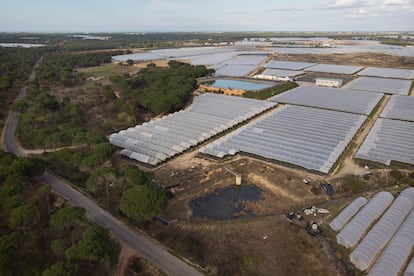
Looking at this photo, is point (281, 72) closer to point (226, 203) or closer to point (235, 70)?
point (235, 70)

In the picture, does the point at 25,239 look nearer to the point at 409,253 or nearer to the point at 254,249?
the point at 254,249

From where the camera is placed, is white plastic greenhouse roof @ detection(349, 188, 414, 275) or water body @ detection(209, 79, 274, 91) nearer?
white plastic greenhouse roof @ detection(349, 188, 414, 275)

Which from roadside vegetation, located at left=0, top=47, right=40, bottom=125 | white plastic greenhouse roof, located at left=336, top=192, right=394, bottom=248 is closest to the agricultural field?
white plastic greenhouse roof, located at left=336, top=192, right=394, bottom=248

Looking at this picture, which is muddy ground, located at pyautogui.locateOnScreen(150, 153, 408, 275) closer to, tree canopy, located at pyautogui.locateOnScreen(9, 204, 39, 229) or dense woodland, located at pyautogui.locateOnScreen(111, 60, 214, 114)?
tree canopy, located at pyautogui.locateOnScreen(9, 204, 39, 229)

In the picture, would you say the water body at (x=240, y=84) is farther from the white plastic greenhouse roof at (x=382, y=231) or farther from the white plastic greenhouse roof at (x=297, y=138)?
the white plastic greenhouse roof at (x=382, y=231)

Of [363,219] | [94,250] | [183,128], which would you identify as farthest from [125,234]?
[183,128]

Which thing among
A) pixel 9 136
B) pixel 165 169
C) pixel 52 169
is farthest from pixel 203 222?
pixel 9 136

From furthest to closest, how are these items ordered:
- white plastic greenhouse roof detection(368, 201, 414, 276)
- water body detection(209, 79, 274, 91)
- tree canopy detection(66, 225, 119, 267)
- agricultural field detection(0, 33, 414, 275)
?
water body detection(209, 79, 274, 91), agricultural field detection(0, 33, 414, 275), white plastic greenhouse roof detection(368, 201, 414, 276), tree canopy detection(66, 225, 119, 267)
